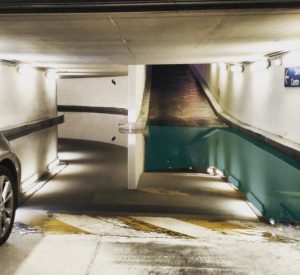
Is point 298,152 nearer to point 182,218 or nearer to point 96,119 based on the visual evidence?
point 182,218

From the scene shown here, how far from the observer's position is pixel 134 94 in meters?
13.3

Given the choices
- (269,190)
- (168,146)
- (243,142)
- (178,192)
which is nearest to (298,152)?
(269,190)

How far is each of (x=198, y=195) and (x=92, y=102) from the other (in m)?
9.90

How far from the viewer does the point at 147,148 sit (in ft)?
40.7

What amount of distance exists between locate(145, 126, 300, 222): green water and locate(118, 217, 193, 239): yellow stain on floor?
207cm

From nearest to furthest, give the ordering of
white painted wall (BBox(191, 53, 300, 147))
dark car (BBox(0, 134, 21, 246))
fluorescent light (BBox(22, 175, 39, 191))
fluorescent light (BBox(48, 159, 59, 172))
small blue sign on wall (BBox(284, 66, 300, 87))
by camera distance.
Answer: dark car (BBox(0, 134, 21, 246))
fluorescent light (BBox(22, 175, 39, 191))
small blue sign on wall (BBox(284, 66, 300, 87))
fluorescent light (BBox(48, 159, 59, 172))
white painted wall (BBox(191, 53, 300, 147))

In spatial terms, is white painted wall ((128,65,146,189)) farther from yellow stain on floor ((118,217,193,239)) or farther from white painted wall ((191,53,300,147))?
white painted wall ((191,53,300,147))

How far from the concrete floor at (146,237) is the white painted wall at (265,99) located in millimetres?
3999

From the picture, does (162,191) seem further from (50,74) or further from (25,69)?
(50,74)

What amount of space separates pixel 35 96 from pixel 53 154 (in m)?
1.74

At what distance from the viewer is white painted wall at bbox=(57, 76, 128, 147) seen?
15289 mm

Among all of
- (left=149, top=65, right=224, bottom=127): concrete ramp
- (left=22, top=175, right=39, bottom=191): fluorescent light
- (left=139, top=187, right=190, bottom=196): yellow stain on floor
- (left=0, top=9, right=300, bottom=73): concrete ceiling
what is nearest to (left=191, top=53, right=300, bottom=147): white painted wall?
(left=149, top=65, right=224, bottom=127): concrete ramp

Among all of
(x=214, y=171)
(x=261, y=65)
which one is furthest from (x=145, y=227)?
(x=261, y=65)

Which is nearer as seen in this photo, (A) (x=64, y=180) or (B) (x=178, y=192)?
(B) (x=178, y=192)
